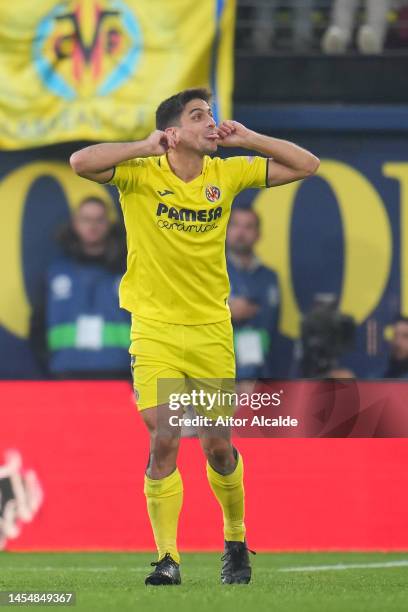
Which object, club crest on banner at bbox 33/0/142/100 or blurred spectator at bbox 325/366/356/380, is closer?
blurred spectator at bbox 325/366/356/380

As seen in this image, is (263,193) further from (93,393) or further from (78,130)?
(93,393)

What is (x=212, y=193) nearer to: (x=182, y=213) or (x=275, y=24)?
(x=182, y=213)

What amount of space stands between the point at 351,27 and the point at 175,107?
7081mm

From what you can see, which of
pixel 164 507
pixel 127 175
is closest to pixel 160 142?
pixel 127 175

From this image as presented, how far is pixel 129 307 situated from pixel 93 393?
3187 millimetres

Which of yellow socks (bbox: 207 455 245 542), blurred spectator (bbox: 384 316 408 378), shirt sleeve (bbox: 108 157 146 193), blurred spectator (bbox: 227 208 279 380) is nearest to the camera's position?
shirt sleeve (bbox: 108 157 146 193)

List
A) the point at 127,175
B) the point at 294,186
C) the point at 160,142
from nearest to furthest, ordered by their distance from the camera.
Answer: the point at 160,142, the point at 127,175, the point at 294,186

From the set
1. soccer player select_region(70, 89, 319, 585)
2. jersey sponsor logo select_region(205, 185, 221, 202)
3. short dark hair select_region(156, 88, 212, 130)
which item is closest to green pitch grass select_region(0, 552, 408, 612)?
soccer player select_region(70, 89, 319, 585)

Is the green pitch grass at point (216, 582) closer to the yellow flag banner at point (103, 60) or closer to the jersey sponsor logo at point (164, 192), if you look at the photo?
the jersey sponsor logo at point (164, 192)

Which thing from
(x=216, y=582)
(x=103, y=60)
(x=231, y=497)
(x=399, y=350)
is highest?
(x=103, y=60)

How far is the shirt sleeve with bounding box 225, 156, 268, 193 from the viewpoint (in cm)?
728

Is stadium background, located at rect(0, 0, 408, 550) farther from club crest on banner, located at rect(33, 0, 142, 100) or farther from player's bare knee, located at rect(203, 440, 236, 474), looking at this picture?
player's bare knee, located at rect(203, 440, 236, 474)

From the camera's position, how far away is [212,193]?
23.5 feet

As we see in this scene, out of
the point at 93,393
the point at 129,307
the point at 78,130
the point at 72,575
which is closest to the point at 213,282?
the point at 129,307
